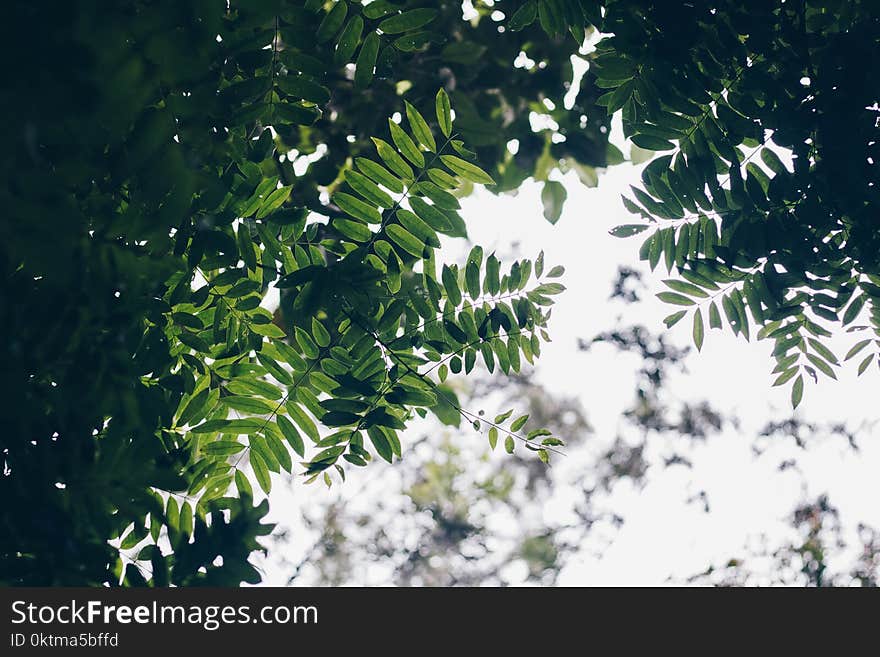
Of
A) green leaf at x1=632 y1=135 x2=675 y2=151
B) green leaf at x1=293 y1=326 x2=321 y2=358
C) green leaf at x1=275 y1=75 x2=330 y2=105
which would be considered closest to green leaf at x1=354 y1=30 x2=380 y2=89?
green leaf at x1=275 y1=75 x2=330 y2=105

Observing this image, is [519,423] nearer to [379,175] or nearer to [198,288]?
[379,175]

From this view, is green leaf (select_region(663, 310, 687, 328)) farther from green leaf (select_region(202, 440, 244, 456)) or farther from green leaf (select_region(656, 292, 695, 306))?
green leaf (select_region(202, 440, 244, 456))

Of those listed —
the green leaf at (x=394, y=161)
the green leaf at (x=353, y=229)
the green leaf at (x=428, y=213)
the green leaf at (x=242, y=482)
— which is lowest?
the green leaf at (x=242, y=482)

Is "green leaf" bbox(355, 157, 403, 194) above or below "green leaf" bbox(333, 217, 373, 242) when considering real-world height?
above

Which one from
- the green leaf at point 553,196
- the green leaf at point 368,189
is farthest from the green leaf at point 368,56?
the green leaf at point 553,196

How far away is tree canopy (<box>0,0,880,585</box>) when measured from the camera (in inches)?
40.1

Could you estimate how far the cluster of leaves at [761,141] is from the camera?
1.51m

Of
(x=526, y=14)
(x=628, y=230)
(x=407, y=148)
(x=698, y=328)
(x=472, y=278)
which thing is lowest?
(x=698, y=328)

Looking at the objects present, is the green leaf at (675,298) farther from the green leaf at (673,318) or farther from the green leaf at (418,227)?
the green leaf at (418,227)

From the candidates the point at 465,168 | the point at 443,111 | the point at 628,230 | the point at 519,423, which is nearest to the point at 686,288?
the point at 628,230

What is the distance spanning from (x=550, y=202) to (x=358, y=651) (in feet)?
6.53

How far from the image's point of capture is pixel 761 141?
1.64 m

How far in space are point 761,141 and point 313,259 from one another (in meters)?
1.19

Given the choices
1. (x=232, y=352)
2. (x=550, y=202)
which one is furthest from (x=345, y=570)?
(x=232, y=352)
